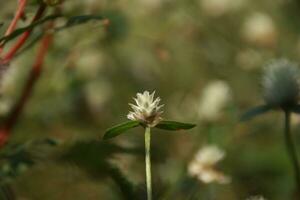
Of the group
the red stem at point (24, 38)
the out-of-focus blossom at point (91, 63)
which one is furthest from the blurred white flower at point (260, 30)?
the red stem at point (24, 38)

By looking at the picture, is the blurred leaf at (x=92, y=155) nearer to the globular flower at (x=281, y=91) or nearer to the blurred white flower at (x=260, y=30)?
the globular flower at (x=281, y=91)

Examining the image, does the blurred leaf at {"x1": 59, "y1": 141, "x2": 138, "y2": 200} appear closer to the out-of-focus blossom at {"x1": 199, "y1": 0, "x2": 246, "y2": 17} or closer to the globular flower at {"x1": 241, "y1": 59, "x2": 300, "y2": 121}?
the globular flower at {"x1": 241, "y1": 59, "x2": 300, "y2": 121}

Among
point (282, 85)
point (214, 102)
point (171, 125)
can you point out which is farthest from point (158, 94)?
point (171, 125)

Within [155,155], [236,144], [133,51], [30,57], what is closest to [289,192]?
[236,144]

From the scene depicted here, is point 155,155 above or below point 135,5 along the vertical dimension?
below

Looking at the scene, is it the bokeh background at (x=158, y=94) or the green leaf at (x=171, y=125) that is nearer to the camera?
the green leaf at (x=171, y=125)

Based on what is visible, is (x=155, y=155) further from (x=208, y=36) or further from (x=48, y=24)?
(x=208, y=36)

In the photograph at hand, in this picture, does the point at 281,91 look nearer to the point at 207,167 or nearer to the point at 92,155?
the point at 207,167
